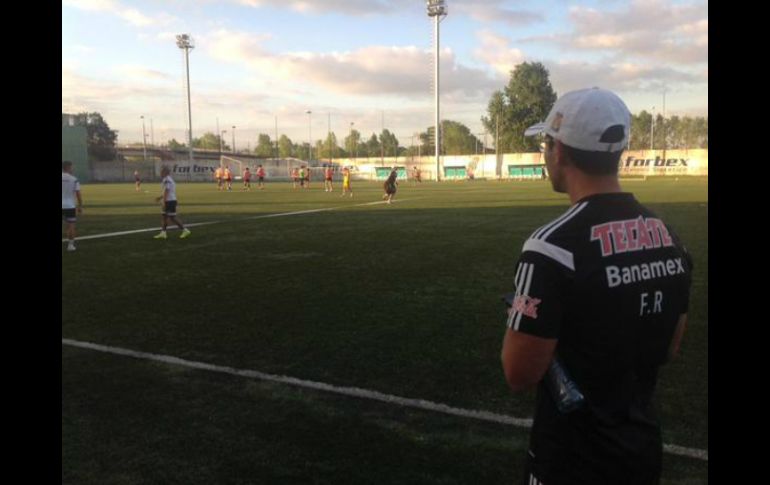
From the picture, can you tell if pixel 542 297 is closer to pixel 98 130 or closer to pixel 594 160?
pixel 594 160

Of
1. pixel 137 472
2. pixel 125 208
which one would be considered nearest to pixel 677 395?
pixel 137 472

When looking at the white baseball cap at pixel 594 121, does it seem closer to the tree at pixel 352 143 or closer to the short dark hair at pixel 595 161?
the short dark hair at pixel 595 161

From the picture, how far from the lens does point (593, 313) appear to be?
1698 millimetres

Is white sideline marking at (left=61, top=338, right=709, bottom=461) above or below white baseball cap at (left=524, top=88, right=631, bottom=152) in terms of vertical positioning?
below

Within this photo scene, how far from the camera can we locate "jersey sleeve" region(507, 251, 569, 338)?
167 cm

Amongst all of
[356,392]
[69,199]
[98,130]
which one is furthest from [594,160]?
[98,130]

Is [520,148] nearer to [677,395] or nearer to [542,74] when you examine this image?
[542,74]

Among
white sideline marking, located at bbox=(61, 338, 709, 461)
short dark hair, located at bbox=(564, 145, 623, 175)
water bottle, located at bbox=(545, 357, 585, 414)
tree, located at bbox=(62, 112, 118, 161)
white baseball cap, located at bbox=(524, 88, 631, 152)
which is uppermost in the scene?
tree, located at bbox=(62, 112, 118, 161)

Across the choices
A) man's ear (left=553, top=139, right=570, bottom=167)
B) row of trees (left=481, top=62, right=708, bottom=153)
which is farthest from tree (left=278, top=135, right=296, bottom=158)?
man's ear (left=553, top=139, right=570, bottom=167)

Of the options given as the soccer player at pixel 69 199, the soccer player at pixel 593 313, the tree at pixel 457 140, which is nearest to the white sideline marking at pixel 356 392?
the soccer player at pixel 593 313

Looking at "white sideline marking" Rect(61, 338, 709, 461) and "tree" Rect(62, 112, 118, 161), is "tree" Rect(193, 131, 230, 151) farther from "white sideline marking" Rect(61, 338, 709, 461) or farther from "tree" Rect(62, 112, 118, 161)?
"white sideline marking" Rect(61, 338, 709, 461)

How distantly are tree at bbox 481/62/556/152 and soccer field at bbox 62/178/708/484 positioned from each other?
92494 mm

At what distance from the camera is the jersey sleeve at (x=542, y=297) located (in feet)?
5.48
